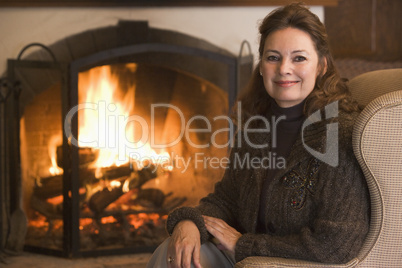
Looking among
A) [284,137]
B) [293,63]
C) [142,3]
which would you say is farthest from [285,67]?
[142,3]

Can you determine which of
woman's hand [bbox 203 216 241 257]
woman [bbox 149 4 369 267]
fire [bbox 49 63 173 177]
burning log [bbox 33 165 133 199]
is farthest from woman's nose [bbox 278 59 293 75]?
burning log [bbox 33 165 133 199]

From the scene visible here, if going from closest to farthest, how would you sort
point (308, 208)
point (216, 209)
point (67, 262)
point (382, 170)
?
point (382, 170) < point (308, 208) < point (216, 209) < point (67, 262)

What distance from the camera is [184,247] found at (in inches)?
57.2

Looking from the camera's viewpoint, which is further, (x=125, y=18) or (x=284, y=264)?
(x=125, y=18)

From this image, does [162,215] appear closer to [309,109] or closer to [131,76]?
[131,76]

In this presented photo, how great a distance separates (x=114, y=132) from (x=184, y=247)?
1.20 m

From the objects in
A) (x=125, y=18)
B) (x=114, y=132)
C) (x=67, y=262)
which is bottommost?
(x=67, y=262)

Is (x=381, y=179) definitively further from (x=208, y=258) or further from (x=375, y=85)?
(x=208, y=258)

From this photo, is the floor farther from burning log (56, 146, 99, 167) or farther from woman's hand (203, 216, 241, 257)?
woman's hand (203, 216, 241, 257)

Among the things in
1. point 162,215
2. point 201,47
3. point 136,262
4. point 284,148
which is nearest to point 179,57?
point 201,47

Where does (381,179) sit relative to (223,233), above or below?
above

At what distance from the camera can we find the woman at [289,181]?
4.28 ft

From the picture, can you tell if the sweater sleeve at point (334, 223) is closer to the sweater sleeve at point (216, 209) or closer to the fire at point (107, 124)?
the sweater sleeve at point (216, 209)

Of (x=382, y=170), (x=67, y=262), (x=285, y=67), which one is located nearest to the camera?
(x=382, y=170)
